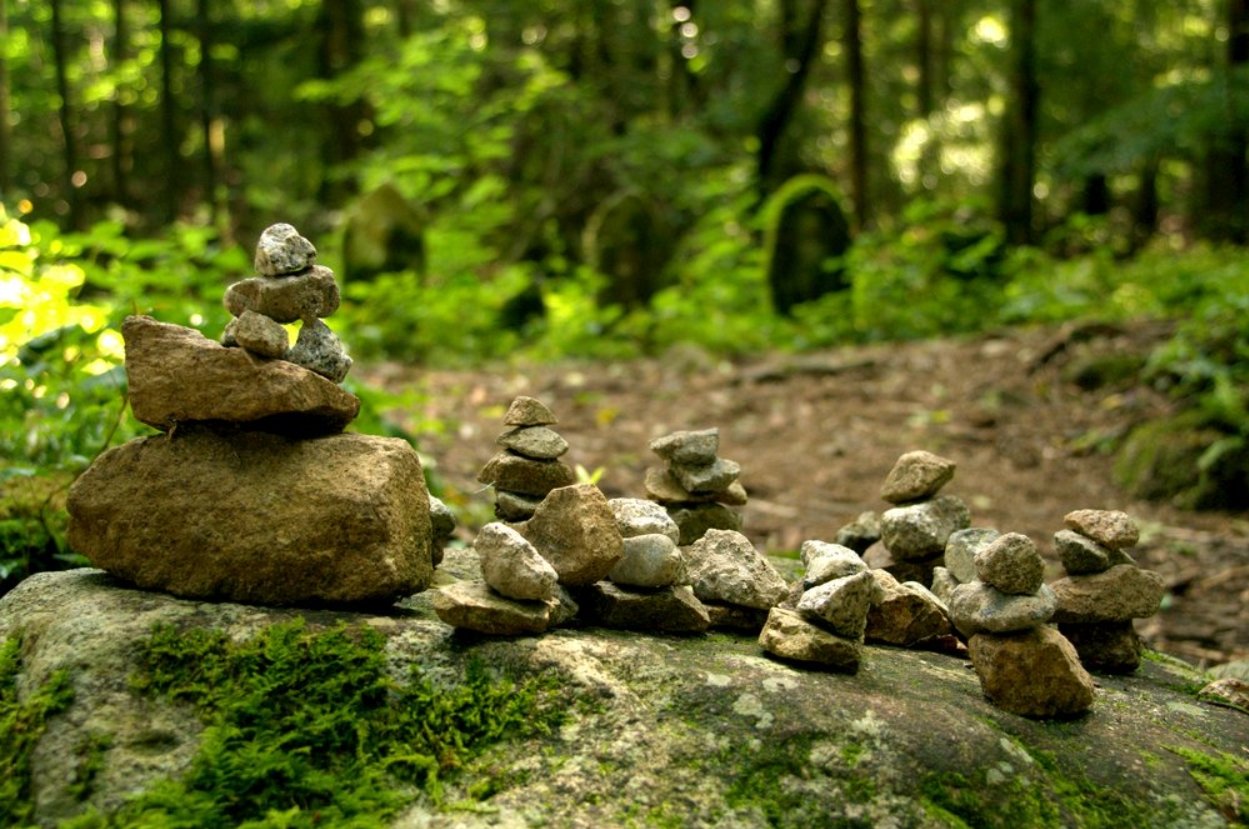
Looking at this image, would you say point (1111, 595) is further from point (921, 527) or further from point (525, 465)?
point (525, 465)

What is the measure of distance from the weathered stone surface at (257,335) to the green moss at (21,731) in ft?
2.25

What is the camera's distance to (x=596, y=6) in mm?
14719

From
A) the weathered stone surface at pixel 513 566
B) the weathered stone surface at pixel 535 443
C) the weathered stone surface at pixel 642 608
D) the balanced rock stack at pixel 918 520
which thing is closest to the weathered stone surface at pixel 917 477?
the balanced rock stack at pixel 918 520

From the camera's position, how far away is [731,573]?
2.35 meters

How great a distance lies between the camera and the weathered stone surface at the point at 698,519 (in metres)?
2.74

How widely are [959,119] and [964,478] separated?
50.1 ft

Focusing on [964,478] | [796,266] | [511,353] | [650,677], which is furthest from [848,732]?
[796,266]

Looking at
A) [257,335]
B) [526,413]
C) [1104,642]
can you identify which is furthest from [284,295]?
[1104,642]

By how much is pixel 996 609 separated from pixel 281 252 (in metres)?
1.64

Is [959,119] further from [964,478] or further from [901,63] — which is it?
[964,478]

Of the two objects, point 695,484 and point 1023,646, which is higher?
point 695,484

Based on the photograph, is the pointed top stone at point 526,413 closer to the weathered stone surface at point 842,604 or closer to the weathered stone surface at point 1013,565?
the weathered stone surface at point 842,604

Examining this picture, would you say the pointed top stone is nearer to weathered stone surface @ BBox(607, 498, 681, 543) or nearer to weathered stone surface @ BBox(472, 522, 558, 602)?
weathered stone surface @ BBox(607, 498, 681, 543)

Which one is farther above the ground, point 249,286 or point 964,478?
point 249,286
